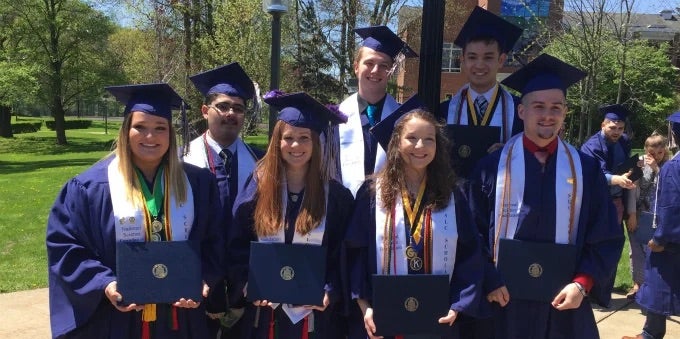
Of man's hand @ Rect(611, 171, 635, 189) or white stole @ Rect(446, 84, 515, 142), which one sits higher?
white stole @ Rect(446, 84, 515, 142)

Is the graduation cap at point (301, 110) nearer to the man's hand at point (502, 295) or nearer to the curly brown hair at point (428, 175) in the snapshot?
the curly brown hair at point (428, 175)

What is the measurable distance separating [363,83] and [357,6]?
20.8 meters

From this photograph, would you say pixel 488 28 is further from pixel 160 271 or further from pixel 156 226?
pixel 160 271

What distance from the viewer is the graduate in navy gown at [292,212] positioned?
2.94 m

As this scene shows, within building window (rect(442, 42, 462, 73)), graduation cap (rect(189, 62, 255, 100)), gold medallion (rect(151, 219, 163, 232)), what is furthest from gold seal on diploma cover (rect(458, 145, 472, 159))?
building window (rect(442, 42, 462, 73))

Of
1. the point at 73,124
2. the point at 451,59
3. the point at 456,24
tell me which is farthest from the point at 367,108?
the point at 73,124

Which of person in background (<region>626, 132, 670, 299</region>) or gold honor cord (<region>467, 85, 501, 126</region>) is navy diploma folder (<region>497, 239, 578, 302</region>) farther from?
person in background (<region>626, 132, 670, 299</region>)

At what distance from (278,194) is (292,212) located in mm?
121

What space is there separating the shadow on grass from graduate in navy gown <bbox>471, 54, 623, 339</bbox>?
73.5 ft

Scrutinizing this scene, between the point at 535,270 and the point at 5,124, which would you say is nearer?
the point at 535,270

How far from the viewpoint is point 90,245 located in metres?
2.83

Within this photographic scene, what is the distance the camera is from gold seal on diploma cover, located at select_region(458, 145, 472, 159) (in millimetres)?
3377

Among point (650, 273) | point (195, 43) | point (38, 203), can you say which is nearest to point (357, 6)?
point (195, 43)

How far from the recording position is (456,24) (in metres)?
26.6
